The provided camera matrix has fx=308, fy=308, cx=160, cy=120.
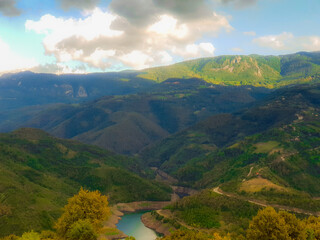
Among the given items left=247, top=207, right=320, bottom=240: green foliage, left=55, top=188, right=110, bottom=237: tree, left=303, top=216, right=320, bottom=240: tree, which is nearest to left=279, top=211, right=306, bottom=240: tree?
left=247, top=207, right=320, bottom=240: green foliage

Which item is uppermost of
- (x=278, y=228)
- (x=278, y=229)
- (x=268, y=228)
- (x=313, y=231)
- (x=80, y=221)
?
(x=80, y=221)

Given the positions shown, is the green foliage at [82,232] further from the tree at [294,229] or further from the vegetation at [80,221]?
the tree at [294,229]

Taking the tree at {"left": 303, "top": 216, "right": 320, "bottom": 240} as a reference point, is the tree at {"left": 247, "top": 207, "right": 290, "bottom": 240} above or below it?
above

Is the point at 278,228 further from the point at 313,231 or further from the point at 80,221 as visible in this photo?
the point at 80,221

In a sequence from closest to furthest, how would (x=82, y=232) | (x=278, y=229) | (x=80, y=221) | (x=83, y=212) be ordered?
(x=278, y=229) → (x=82, y=232) → (x=80, y=221) → (x=83, y=212)

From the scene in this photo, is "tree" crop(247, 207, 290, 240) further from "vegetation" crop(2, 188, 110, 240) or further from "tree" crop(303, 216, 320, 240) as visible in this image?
"vegetation" crop(2, 188, 110, 240)

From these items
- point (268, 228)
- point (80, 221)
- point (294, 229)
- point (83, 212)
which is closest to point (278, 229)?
point (268, 228)
